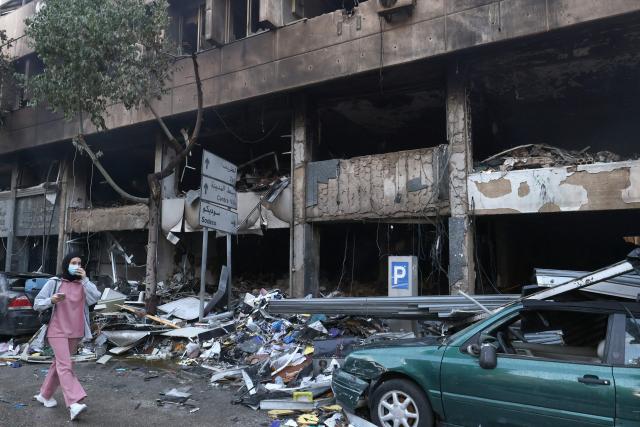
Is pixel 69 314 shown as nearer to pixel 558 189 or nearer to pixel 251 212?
pixel 251 212

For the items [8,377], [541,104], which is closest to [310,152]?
[541,104]

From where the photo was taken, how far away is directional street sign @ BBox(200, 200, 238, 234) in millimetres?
9664

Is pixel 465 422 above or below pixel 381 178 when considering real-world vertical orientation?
below

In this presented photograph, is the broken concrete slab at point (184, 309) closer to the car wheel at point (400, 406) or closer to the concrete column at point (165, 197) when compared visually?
the concrete column at point (165, 197)

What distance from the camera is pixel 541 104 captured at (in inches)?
485

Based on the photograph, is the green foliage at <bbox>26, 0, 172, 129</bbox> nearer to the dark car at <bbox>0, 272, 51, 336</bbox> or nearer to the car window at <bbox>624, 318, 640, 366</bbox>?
the dark car at <bbox>0, 272, 51, 336</bbox>

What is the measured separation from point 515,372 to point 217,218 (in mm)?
7214

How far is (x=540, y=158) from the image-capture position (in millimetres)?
9719

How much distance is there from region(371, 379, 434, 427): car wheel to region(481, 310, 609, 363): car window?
0.82 m

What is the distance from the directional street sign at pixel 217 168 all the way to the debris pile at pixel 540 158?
5.25 m

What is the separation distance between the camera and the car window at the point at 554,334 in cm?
419

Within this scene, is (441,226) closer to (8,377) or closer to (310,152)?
(310,152)

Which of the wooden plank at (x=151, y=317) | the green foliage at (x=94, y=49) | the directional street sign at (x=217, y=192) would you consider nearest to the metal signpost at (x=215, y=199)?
the directional street sign at (x=217, y=192)

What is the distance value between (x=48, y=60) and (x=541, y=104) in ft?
37.7
